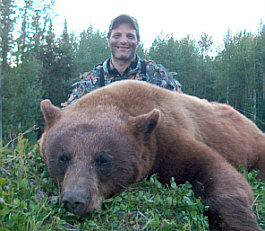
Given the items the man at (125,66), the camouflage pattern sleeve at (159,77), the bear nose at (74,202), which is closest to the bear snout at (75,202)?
the bear nose at (74,202)

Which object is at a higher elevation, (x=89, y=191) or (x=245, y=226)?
(x=89, y=191)

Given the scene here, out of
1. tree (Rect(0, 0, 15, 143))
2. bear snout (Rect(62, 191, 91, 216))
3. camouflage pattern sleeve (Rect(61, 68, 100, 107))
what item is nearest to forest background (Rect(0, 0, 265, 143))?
tree (Rect(0, 0, 15, 143))

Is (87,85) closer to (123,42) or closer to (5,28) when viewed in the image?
(123,42)

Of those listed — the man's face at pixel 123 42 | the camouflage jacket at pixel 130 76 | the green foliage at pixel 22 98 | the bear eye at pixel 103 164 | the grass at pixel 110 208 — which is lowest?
the green foliage at pixel 22 98

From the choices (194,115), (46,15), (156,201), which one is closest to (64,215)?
(156,201)

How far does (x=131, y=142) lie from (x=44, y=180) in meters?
0.78

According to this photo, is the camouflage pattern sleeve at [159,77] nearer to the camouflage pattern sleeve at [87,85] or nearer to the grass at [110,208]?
the camouflage pattern sleeve at [87,85]

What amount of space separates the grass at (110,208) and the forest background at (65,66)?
47.9 feet

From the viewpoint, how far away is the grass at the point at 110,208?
6.07 feet

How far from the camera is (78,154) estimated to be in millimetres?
2250

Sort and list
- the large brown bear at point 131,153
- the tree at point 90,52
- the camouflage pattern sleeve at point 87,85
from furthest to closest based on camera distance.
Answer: the tree at point 90,52
the camouflage pattern sleeve at point 87,85
the large brown bear at point 131,153

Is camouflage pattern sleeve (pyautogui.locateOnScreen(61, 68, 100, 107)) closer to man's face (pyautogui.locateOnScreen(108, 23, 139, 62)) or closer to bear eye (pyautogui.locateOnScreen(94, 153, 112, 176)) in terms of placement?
man's face (pyautogui.locateOnScreen(108, 23, 139, 62))

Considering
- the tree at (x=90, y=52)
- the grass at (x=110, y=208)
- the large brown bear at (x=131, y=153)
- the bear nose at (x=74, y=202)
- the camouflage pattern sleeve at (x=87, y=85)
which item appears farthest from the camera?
the tree at (x=90, y=52)

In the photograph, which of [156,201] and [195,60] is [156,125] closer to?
[156,201]
